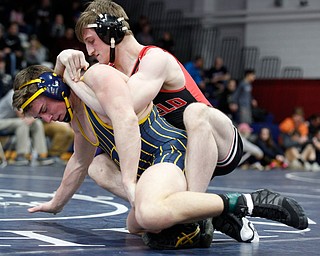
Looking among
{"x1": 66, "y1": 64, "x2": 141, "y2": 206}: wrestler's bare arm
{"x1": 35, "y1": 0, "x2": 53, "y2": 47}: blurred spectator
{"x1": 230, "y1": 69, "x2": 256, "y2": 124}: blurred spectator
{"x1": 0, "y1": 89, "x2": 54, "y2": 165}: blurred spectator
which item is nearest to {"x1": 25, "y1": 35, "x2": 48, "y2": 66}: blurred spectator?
{"x1": 35, "y1": 0, "x2": 53, "y2": 47}: blurred spectator

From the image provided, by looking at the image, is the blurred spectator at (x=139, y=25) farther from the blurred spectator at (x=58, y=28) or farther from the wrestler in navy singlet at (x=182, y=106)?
the wrestler in navy singlet at (x=182, y=106)

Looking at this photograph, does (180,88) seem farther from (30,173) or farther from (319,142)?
(319,142)

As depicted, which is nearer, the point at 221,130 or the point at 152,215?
the point at 152,215

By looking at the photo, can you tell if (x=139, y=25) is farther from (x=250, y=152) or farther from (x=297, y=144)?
(x=250, y=152)

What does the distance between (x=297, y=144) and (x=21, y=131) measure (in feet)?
18.9

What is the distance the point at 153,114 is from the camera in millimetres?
4504

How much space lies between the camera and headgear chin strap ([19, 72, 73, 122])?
443 centimetres

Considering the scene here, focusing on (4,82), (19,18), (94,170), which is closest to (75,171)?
(94,170)

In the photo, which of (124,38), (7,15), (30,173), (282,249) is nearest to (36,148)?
(30,173)

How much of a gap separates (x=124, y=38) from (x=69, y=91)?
488mm

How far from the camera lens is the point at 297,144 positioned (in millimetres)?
15844

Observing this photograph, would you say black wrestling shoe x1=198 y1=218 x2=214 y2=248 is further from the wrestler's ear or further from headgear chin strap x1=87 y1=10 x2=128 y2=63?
headgear chin strap x1=87 y1=10 x2=128 y2=63

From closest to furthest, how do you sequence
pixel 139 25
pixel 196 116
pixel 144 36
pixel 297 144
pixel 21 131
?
pixel 196 116 → pixel 21 131 → pixel 297 144 → pixel 144 36 → pixel 139 25

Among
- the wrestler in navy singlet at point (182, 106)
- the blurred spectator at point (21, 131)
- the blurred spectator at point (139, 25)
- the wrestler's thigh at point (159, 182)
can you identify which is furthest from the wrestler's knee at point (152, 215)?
the blurred spectator at point (139, 25)
